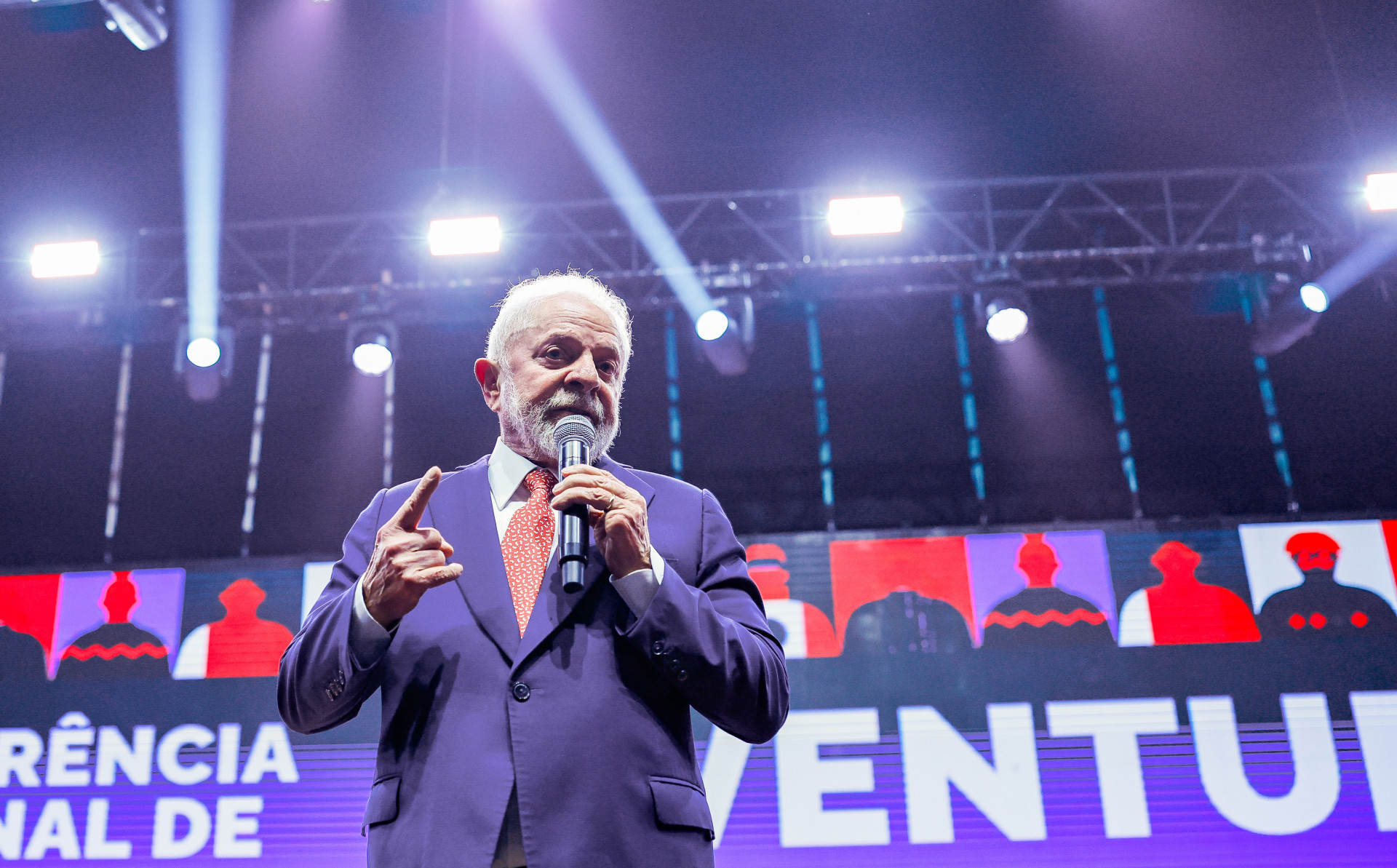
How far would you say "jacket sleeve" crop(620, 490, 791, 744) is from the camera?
1105 millimetres

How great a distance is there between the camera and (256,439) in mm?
5965

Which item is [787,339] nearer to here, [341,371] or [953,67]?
[953,67]

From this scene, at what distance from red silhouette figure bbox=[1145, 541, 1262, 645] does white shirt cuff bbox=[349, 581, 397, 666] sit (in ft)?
14.9

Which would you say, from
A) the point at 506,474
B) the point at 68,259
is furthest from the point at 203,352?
the point at 506,474

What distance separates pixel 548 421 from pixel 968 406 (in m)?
4.80

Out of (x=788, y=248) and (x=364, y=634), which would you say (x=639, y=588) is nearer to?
(x=364, y=634)

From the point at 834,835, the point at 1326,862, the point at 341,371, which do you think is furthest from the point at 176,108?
the point at 1326,862

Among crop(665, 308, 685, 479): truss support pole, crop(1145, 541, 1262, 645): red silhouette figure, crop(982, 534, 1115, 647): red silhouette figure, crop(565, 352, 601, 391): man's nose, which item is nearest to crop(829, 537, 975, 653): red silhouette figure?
crop(982, 534, 1115, 647): red silhouette figure

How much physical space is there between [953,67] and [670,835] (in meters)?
4.50

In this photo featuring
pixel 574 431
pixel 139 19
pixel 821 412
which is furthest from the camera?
pixel 821 412

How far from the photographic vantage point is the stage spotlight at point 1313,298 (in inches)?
202

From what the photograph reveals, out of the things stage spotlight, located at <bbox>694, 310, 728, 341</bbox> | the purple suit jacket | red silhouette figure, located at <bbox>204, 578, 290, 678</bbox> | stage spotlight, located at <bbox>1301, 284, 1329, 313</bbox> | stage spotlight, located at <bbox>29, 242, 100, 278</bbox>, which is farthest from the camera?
stage spotlight, located at <bbox>29, 242, 100, 278</bbox>

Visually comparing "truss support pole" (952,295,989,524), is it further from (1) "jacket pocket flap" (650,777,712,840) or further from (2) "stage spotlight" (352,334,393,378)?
(1) "jacket pocket flap" (650,777,712,840)

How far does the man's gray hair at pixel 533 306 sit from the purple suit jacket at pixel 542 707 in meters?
0.29
